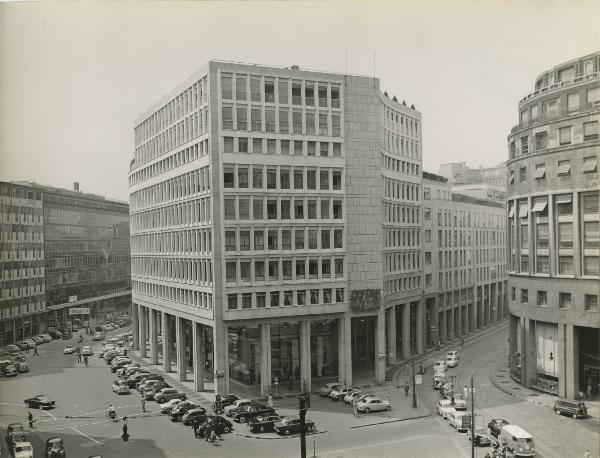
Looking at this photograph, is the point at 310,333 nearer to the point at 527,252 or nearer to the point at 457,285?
the point at 527,252

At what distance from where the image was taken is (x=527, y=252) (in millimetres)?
75062

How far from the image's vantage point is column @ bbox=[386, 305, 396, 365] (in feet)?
304

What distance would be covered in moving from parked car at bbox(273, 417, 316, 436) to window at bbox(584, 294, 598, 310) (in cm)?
3219

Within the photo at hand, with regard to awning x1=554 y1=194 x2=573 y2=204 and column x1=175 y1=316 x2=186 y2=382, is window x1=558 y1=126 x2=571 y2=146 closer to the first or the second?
awning x1=554 y1=194 x2=573 y2=204

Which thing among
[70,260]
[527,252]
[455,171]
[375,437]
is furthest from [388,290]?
[455,171]

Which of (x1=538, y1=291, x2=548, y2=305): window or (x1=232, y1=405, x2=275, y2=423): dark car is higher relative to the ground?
(x1=538, y1=291, x2=548, y2=305): window

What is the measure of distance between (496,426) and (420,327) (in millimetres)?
45516

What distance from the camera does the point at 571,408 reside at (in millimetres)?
61688

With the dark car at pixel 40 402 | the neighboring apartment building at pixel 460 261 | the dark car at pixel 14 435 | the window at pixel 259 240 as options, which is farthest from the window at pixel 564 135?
the dark car at pixel 40 402

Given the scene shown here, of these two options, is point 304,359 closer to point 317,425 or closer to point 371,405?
point 371,405

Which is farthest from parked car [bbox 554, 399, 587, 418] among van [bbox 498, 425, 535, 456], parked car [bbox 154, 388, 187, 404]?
parked car [bbox 154, 388, 187, 404]

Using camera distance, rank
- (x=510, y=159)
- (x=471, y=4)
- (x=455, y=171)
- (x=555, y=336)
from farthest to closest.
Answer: (x=455, y=171), (x=510, y=159), (x=555, y=336), (x=471, y=4)

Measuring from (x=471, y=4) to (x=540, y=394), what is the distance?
48.7 metres

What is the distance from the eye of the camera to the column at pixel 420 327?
102m
